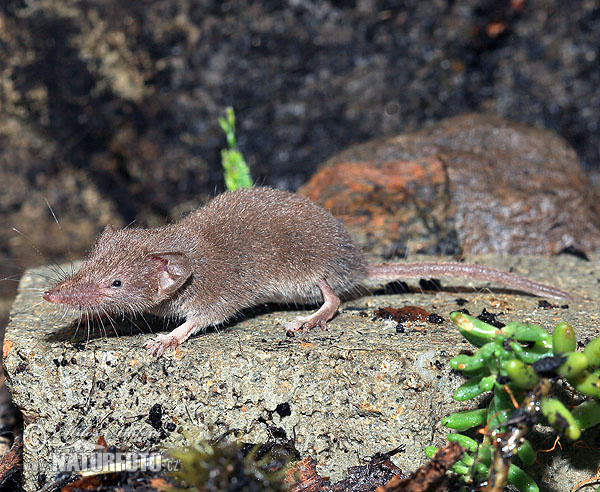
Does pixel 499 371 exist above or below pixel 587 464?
above

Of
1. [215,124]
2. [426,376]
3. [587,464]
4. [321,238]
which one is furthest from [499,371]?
[215,124]

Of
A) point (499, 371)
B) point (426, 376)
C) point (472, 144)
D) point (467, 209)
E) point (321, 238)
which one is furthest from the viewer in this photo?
point (472, 144)

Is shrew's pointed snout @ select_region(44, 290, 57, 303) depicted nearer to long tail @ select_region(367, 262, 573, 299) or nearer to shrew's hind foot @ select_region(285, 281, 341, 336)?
shrew's hind foot @ select_region(285, 281, 341, 336)

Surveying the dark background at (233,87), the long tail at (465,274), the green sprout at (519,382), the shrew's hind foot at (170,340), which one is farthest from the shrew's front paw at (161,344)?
the dark background at (233,87)

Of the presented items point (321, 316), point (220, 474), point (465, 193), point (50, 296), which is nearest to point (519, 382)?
point (220, 474)

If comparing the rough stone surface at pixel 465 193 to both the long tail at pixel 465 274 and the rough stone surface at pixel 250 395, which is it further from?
the rough stone surface at pixel 250 395

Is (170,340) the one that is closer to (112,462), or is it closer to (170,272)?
(170,272)

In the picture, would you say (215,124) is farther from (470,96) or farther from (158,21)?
(470,96)

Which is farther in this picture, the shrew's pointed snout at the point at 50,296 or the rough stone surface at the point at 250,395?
the shrew's pointed snout at the point at 50,296
